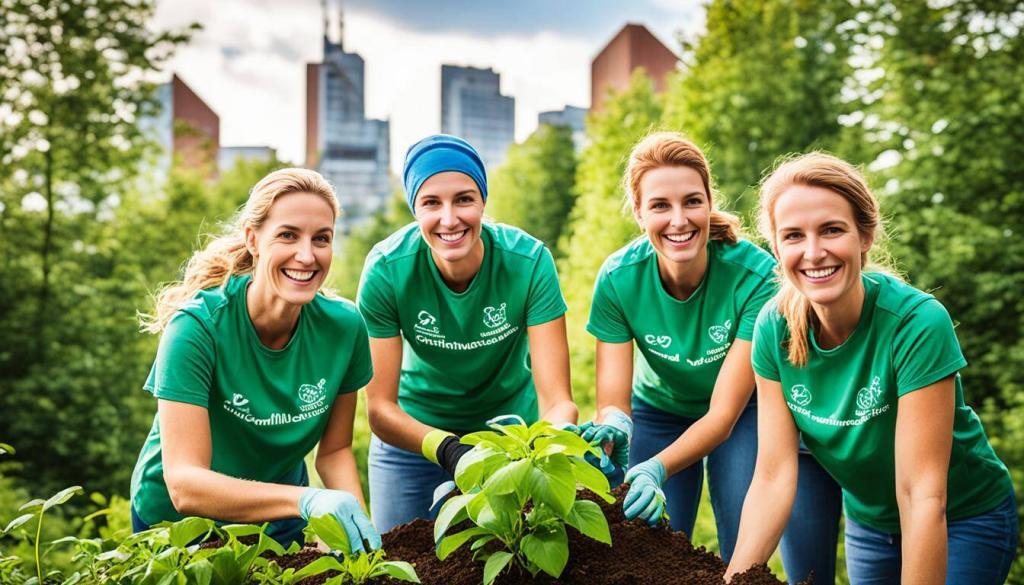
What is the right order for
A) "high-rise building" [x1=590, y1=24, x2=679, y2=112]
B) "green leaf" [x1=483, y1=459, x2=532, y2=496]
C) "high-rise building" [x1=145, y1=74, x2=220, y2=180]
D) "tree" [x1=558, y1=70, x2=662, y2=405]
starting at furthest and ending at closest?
"high-rise building" [x1=590, y1=24, x2=679, y2=112], "high-rise building" [x1=145, y1=74, x2=220, y2=180], "tree" [x1=558, y1=70, x2=662, y2=405], "green leaf" [x1=483, y1=459, x2=532, y2=496]

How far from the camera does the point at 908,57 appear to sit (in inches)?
525

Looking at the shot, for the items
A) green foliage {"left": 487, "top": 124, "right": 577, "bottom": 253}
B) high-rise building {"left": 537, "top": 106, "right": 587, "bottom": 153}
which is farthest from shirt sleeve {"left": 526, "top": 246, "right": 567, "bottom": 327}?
high-rise building {"left": 537, "top": 106, "right": 587, "bottom": 153}

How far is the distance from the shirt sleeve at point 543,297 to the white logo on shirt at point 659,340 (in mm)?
307

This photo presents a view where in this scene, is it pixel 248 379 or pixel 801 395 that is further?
pixel 248 379

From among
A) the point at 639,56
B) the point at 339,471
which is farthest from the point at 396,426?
the point at 639,56

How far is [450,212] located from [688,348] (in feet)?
3.08


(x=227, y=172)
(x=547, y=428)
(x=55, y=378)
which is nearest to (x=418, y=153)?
(x=547, y=428)

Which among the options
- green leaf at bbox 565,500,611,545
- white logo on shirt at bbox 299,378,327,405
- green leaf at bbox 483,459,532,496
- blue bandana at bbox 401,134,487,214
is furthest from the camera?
blue bandana at bbox 401,134,487,214

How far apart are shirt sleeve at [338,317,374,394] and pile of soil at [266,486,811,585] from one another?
62 cm

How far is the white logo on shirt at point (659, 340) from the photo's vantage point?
326cm

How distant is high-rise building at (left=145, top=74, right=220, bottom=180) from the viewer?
1625 centimetres

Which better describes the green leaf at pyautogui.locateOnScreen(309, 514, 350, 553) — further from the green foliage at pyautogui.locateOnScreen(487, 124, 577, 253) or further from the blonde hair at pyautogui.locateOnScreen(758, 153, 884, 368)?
the green foliage at pyautogui.locateOnScreen(487, 124, 577, 253)

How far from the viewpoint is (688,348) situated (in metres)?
3.24

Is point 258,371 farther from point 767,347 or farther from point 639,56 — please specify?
point 639,56
